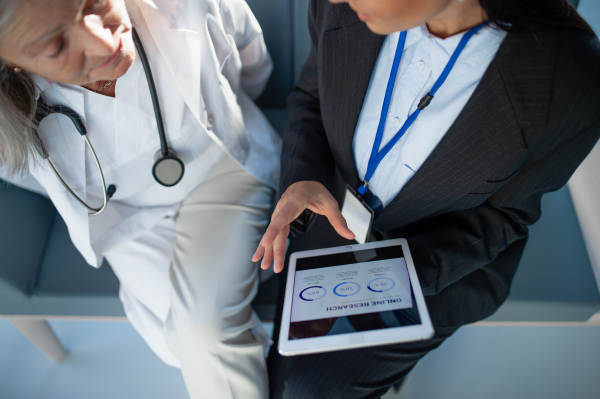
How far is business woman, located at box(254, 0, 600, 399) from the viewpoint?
2.47 ft

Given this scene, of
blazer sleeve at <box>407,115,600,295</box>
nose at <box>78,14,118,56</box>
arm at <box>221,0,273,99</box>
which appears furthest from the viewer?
arm at <box>221,0,273,99</box>

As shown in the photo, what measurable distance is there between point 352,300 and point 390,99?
397mm

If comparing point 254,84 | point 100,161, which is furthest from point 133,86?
point 254,84

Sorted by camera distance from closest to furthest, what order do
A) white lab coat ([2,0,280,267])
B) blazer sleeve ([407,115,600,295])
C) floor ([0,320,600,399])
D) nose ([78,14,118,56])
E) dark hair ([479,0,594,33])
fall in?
1. dark hair ([479,0,594,33])
2. nose ([78,14,118,56])
3. blazer sleeve ([407,115,600,295])
4. white lab coat ([2,0,280,267])
5. floor ([0,320,600,399])

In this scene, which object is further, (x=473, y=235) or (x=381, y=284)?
(x=473, y=235)

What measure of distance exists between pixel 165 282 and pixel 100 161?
14.1 inches

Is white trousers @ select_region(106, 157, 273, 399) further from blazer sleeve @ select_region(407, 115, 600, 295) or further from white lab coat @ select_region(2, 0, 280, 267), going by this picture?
blazer sleeve @ select_region(407, 115, 600, 295)

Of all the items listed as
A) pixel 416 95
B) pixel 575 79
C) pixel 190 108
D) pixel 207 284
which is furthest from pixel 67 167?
pixel 575 79

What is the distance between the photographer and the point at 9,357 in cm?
164

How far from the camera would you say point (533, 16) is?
2.41ft

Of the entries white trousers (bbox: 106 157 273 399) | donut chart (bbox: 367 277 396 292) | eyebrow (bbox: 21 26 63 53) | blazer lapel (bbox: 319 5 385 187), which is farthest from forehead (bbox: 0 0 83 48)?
donut chart (bbox: 367 277 396 292)

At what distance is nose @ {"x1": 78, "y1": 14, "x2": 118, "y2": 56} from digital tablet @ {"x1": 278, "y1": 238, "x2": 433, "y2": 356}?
0.55 metres

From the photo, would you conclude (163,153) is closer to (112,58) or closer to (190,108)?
(190,108)

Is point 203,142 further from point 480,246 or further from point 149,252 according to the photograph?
point 480,246
